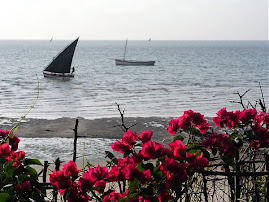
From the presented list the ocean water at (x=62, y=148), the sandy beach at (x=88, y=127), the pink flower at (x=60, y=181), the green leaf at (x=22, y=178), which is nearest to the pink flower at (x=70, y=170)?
the pink flower at (x=60, y=181)

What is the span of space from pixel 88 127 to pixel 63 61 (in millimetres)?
27957

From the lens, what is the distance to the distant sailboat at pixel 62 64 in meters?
41.4

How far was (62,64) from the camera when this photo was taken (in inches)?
1684

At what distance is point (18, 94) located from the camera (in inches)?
1092

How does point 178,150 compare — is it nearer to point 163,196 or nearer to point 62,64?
point 163,196

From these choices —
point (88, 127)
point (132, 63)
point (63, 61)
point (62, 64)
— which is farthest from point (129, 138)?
point (132, 63)

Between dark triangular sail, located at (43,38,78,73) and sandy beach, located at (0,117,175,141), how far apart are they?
2470 cm

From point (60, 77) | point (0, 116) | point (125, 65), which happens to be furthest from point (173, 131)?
point (125, 65)

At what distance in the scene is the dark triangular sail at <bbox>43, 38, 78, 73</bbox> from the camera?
41.2 metres

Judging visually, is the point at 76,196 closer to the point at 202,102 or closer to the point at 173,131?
the point at 173,131

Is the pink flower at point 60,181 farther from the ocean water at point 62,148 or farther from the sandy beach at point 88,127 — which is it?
the sandy beach at point 88,127

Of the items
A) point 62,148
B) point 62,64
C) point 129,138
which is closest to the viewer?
point 129,138

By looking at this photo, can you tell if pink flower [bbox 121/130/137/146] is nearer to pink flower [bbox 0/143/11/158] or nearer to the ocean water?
pink flower [bbox 0/143/11/158]

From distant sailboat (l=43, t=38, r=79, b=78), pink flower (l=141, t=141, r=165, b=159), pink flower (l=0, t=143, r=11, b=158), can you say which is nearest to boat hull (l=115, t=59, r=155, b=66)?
distant sailboat (l=43, t=38, r=79, b=78)
